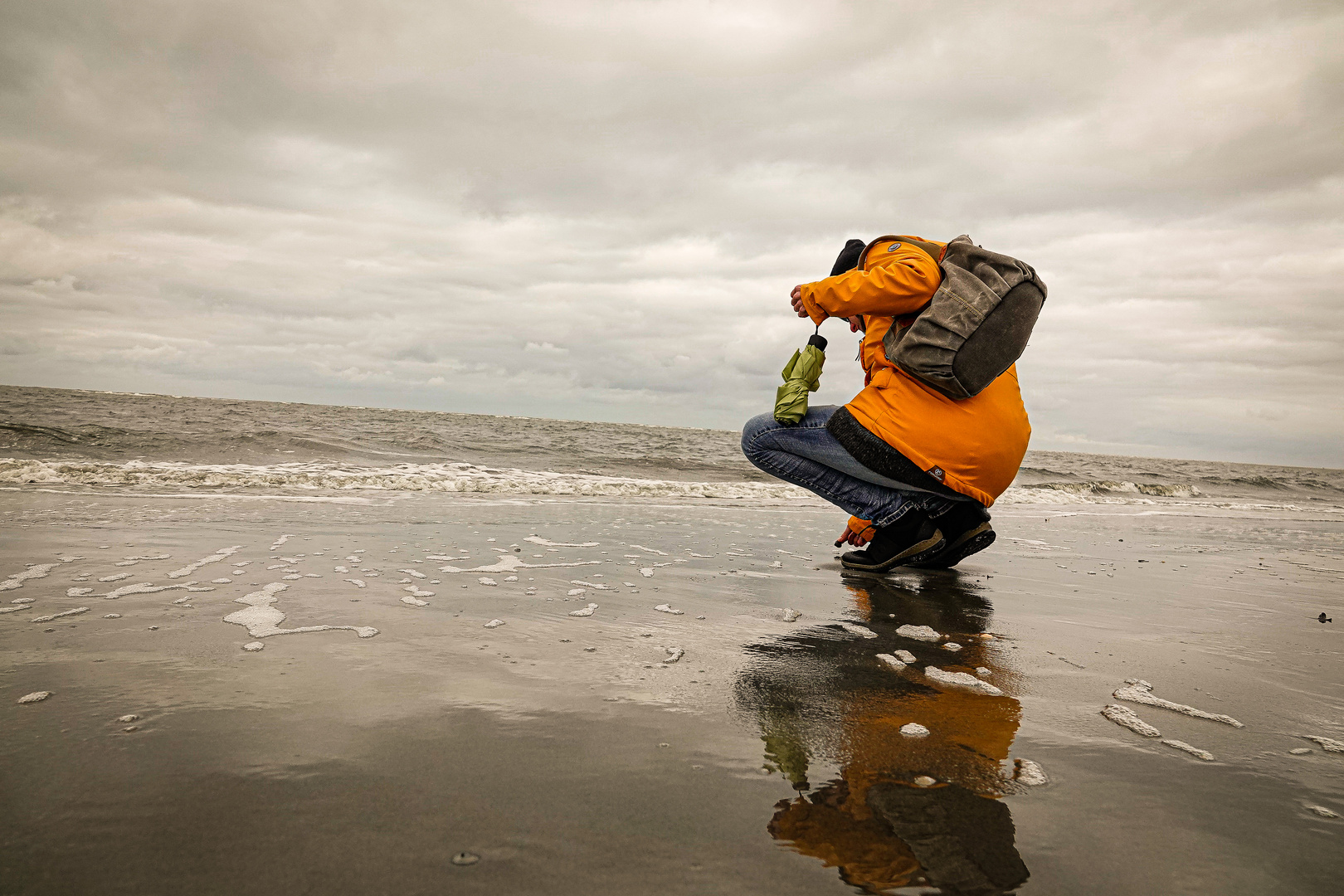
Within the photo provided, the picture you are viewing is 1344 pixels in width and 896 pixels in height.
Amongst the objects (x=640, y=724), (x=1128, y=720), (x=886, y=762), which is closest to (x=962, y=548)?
(x=1128, y=720)

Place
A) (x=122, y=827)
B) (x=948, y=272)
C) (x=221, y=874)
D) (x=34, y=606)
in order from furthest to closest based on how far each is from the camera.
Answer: (x=948, y=272)
(x=34, y=606)
(x=122, y=827)
(x=221, y=874)

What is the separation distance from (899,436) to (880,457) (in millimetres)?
159

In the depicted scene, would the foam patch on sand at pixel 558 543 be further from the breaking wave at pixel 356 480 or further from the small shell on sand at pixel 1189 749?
the breaking wave at pixel 356 480

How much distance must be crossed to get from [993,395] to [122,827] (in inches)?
137

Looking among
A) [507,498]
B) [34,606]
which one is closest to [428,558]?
[34,606]

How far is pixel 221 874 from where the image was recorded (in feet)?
3.43

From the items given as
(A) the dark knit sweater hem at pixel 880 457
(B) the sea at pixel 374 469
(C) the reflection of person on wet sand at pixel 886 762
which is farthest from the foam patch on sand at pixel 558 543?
(B) the sea at pixel 374 469

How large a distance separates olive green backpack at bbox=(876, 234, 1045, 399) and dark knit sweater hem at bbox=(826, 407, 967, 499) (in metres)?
0.41

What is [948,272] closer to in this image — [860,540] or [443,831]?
[860,540]

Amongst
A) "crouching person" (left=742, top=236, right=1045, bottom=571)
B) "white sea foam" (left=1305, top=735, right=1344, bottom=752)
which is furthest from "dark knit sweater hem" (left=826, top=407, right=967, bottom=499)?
"white sea foam" (left=1305, top=735, right=1344, bottom=752)

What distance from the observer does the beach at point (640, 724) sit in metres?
1.12

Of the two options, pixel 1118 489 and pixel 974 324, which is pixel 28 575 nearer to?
pixel 974 324

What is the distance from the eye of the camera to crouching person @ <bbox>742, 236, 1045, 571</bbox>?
341cm

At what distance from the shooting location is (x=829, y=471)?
159 inches
